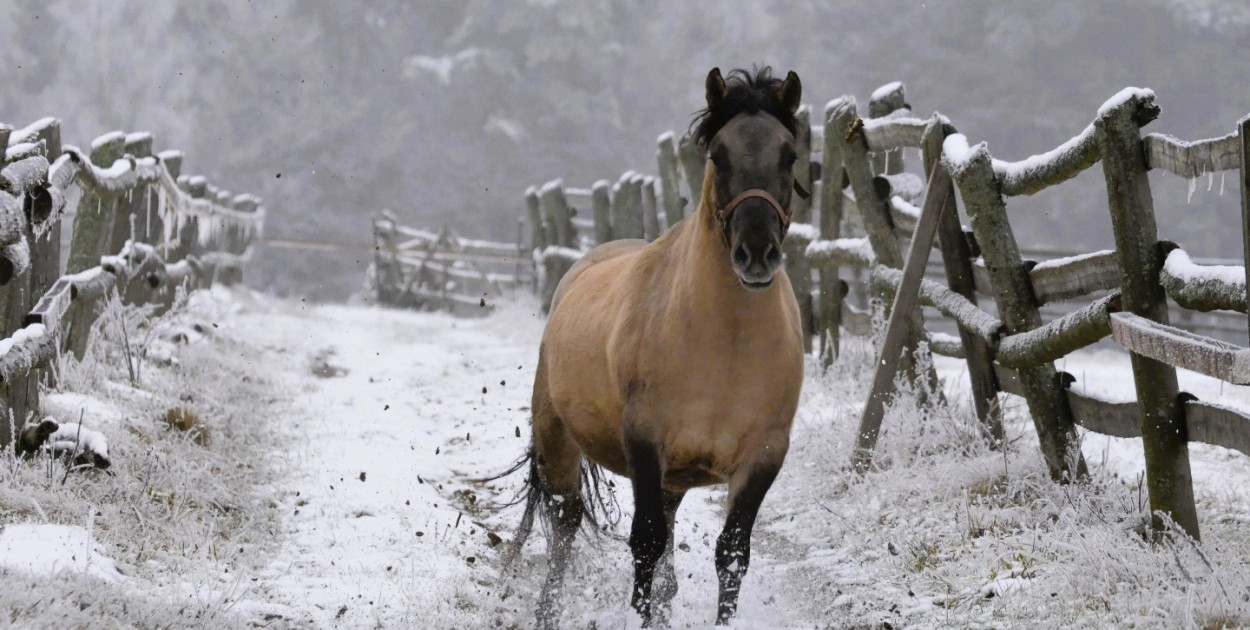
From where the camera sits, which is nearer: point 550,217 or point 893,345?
point 893,345

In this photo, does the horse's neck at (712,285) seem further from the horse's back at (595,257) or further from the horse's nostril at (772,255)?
the horse's back at (595,257)

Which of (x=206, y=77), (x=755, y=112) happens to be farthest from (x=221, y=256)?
(x=206, y=77)

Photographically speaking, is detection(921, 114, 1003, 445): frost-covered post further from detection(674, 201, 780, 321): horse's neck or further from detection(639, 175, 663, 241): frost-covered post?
detection(639, 175, 663, 241): frost-covered post

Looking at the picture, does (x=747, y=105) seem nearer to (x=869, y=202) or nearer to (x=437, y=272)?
(x=869, y=202)

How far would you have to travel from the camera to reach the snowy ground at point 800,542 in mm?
3604

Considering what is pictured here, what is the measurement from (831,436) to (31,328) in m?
4.30

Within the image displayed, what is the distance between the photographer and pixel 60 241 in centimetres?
623

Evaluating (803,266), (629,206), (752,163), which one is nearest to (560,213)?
(629,206)

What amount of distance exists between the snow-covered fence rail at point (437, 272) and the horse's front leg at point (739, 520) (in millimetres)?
17508

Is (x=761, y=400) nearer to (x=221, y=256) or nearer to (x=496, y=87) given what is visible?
(x=221, y=256)

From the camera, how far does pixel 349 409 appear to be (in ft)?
26.9

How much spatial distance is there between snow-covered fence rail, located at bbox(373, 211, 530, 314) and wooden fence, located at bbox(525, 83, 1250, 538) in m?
15.3

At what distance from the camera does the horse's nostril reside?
3.38 m

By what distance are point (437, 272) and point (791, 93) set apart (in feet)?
70.9
